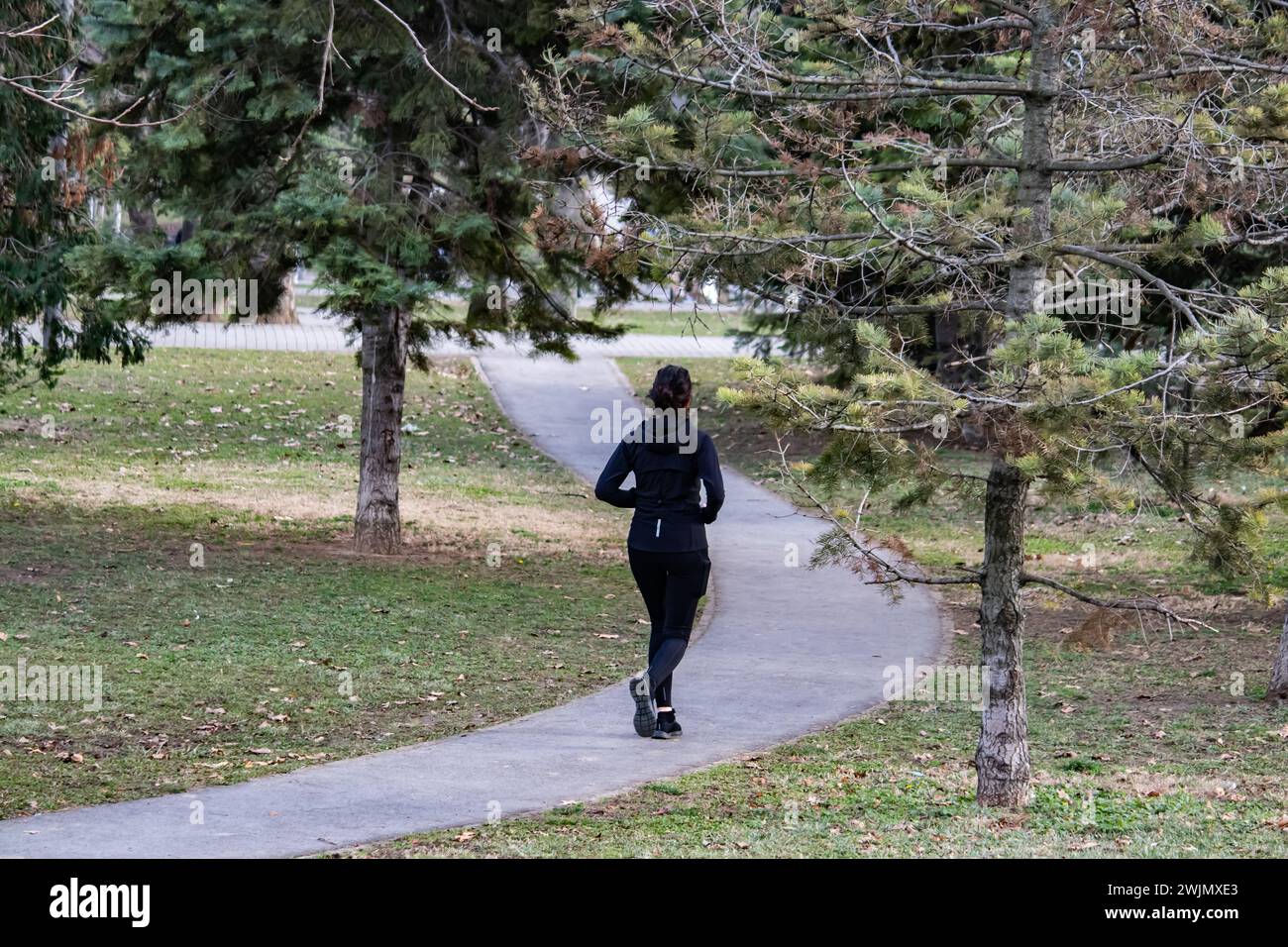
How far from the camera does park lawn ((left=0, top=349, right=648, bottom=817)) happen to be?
834 cm

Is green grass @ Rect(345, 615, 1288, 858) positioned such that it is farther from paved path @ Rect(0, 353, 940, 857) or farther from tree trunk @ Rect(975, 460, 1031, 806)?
paved path @ Rect(0, 353, 940, 857)

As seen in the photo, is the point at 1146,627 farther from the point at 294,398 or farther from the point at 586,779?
the point at 294,398

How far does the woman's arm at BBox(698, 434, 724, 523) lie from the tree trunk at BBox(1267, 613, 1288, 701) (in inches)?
166

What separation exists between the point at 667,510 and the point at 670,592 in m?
0.46

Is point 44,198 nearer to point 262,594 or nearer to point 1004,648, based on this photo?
point 262,594

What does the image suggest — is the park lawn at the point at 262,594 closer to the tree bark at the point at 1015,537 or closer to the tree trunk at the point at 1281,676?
the tree bark at the point at 1015,537

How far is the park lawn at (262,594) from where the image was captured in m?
8.34

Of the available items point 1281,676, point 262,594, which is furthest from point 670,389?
point 262,594

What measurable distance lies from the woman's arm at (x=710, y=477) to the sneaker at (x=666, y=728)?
1175 mm

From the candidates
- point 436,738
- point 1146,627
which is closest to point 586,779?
point 436,738

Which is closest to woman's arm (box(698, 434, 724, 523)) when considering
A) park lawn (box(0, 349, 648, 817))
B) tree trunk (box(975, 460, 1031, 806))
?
tree trunk (box(975, 460, 1031, 806))

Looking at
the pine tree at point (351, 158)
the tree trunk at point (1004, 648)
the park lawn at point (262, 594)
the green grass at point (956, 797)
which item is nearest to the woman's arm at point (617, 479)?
the green grass at point (956, 797)

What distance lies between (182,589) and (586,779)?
5691mm

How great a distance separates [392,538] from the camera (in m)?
14.2
